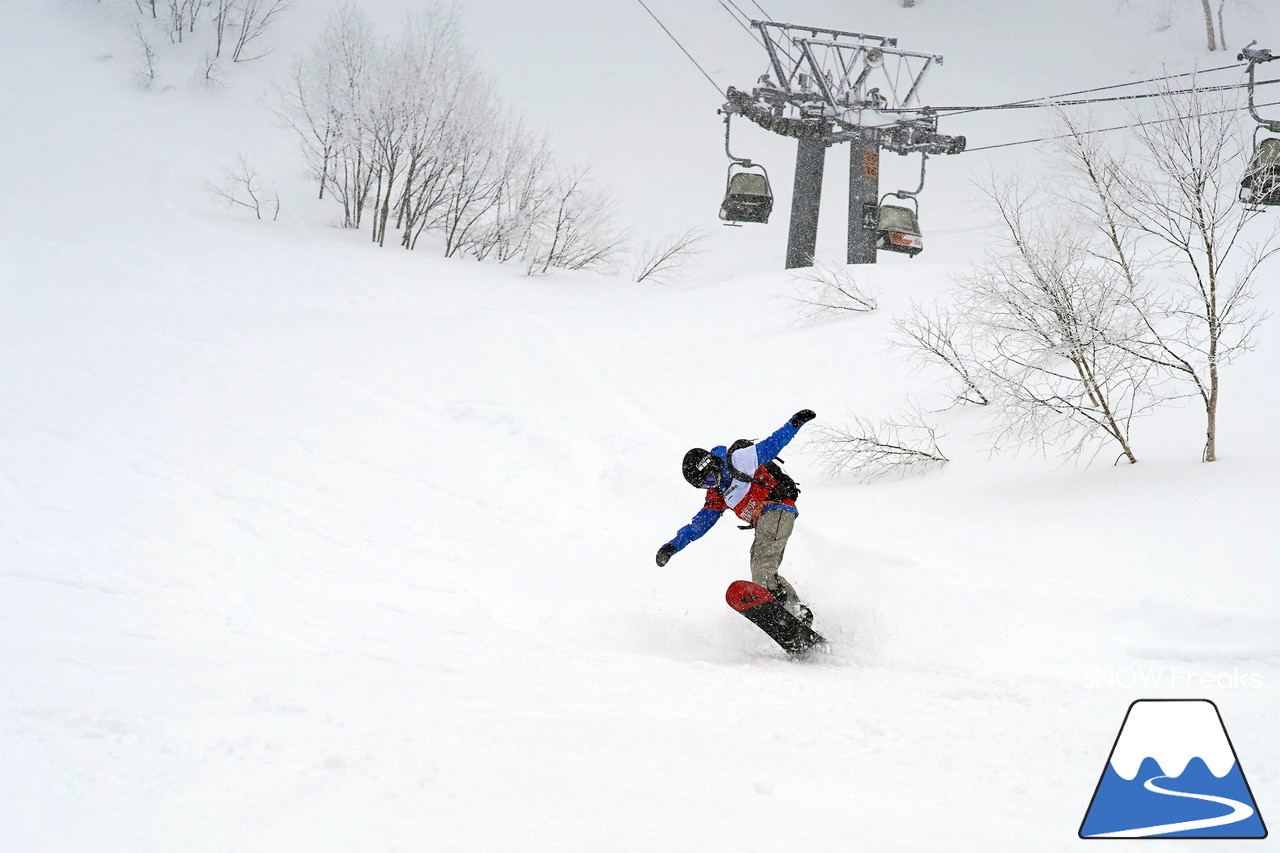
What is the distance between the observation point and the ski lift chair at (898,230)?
48.0ft

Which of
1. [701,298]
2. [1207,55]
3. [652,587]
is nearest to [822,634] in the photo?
[652,587]

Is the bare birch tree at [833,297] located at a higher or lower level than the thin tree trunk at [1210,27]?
lower

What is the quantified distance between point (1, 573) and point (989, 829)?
19.2ft

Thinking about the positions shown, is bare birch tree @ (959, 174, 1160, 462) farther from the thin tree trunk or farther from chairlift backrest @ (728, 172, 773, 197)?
the thin tree trunk

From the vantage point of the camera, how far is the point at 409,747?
10.1 ft

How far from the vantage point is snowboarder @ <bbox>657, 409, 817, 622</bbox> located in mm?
Answer: 5375

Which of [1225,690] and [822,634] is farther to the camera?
[822,634]

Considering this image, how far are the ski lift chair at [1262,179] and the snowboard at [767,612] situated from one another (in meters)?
6.13

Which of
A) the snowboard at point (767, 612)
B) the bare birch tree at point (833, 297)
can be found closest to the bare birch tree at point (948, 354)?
the bare birch tree at point (833, 297)

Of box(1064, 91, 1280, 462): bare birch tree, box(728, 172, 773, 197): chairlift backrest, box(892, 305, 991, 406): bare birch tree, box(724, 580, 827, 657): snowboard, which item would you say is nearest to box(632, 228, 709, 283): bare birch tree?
box(728, 172, 773, 197): chairlift backrest

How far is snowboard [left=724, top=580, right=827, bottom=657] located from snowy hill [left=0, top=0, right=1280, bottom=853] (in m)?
0.24

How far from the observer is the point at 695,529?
215 inches

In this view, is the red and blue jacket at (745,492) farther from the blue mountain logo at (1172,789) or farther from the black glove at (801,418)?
the blue mountain logo at (1172,789)

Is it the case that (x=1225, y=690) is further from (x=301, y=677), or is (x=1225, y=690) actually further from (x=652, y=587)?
(x=301, y=677)
